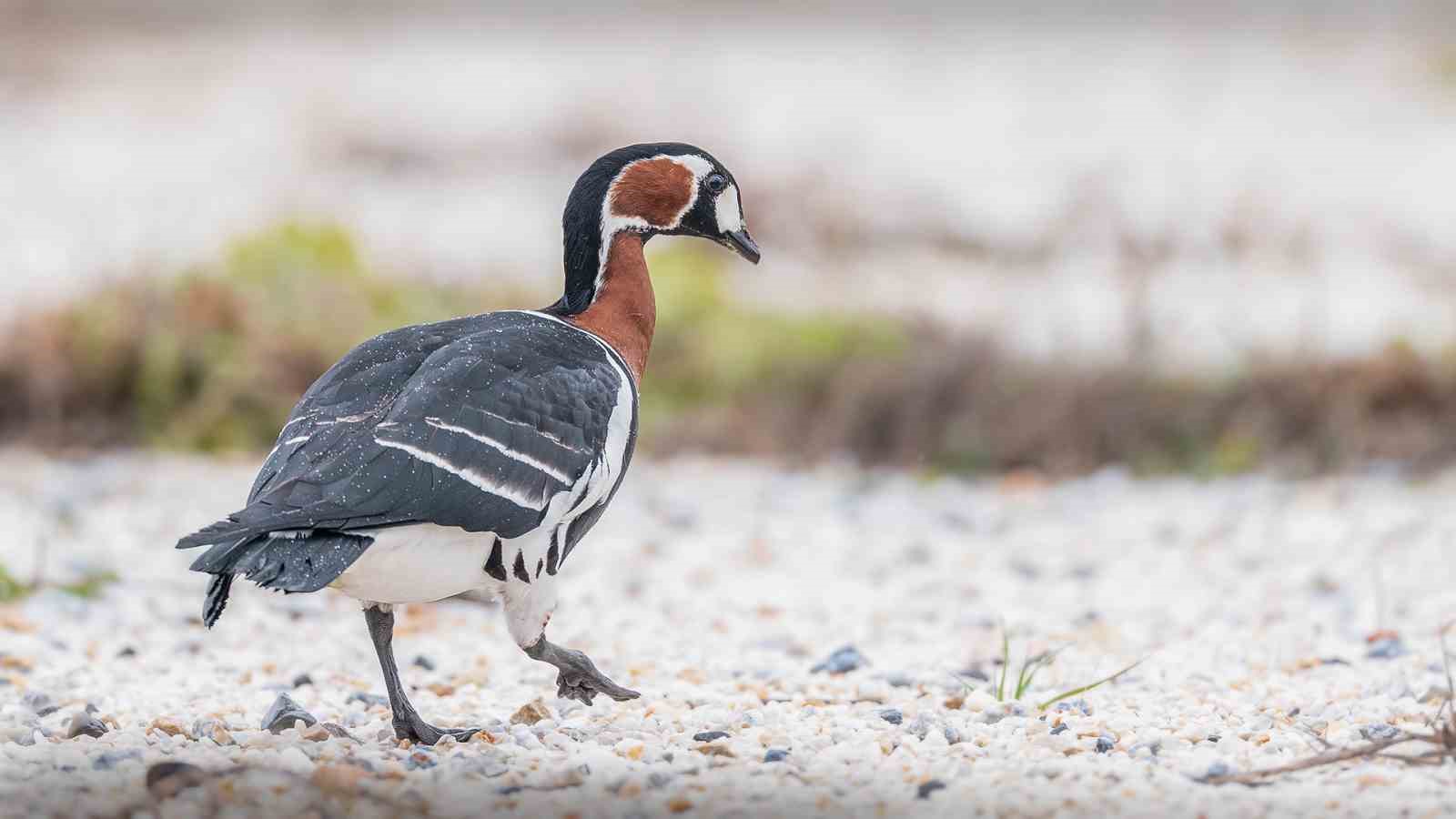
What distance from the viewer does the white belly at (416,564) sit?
15.4 ft

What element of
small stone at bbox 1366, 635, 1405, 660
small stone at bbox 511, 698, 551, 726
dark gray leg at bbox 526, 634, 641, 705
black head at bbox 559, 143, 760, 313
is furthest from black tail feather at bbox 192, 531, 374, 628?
small stone at bbox 1366, 635, 1405, 660

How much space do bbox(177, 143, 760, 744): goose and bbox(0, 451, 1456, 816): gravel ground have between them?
44cm

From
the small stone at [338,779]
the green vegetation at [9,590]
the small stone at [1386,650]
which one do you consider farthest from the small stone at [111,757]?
the small stone at [1386,650]

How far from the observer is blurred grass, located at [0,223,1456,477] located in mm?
10258

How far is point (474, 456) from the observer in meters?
4.86

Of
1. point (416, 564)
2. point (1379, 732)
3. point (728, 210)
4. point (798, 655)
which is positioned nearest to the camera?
point (416, 564)

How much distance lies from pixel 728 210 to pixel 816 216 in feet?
25.2

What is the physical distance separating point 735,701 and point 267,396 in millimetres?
5496

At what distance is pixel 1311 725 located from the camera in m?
5.14

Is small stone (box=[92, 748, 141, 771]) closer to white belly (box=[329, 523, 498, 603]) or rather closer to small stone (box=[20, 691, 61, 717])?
white belly (box=[329, 523, 498, 603])

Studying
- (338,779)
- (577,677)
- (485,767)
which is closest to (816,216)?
(577,677)

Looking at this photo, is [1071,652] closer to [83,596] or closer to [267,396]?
[83,596]

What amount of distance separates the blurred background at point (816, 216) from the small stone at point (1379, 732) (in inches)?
200

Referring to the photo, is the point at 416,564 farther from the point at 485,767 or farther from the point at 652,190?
the point at 652,190
